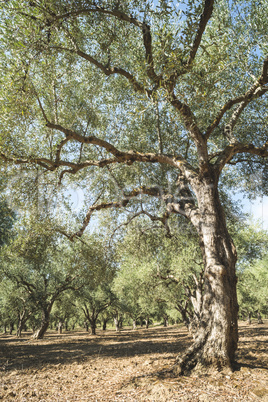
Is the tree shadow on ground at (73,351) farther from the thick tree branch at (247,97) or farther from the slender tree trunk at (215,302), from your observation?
the thick tree branch at (247,97)

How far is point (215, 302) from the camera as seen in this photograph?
5215 millimetres

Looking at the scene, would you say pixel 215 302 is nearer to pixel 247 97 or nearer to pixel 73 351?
pixel 247 97

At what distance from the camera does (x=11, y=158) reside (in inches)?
255

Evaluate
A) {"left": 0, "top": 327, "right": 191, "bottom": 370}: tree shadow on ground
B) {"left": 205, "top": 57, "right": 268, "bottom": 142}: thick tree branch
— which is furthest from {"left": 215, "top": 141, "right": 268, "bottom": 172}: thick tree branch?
{"left": 0, "top": 327, "right": 191, "bottom": 370}: tree shadow on ground

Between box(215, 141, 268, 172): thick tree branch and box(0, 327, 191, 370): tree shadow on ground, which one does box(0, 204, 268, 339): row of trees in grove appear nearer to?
box(0, 327, 191, 370): tree shadow on ground

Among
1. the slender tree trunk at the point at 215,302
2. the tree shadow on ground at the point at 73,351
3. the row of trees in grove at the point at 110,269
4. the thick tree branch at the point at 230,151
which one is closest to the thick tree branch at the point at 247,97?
the thick tree branch at the point at 230,151

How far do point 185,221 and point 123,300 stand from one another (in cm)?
3114

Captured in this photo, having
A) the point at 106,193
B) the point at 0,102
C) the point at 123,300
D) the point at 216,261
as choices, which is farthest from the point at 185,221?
the point at 123,300

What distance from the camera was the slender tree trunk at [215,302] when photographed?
4863 millimetres

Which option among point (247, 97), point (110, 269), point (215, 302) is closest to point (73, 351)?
point (110, 269)

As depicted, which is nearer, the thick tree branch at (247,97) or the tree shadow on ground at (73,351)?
the thick tree branch at (247,97)

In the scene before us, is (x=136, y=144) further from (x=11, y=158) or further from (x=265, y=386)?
(x=265, y=386)

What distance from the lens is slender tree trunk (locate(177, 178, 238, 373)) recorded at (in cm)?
486

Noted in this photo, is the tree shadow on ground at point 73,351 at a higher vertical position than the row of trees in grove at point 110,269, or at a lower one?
lower
